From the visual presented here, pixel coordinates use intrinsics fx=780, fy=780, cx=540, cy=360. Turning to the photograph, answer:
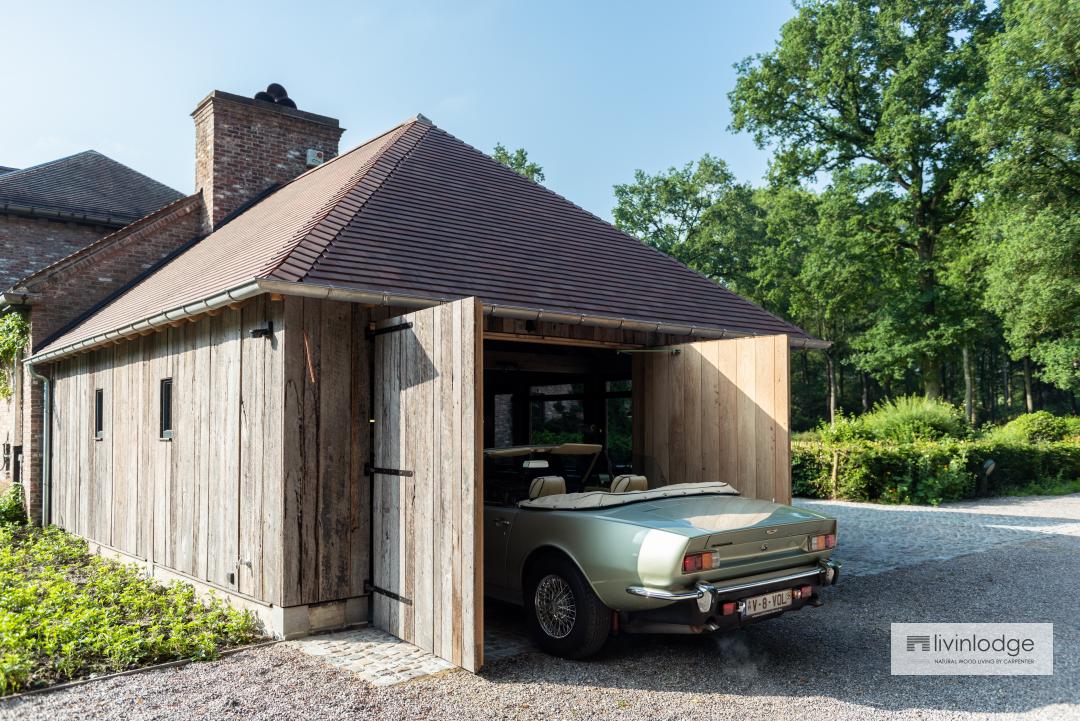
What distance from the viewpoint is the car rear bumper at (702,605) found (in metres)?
5.02

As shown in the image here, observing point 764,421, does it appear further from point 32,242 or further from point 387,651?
point 32,242

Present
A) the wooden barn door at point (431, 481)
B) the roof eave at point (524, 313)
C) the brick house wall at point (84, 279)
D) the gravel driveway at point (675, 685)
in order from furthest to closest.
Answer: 1. the brick house wall at point (84, 279)
2. the roof eave at point (524, 313)
3. the wooden barn door at point (431, 481)
4. the gravel driveway at point (675, 685)

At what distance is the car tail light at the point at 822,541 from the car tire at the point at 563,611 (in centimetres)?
159

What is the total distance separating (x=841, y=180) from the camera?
30.2 m

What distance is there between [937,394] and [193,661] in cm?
2933

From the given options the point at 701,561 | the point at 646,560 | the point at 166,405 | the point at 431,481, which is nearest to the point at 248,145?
the point at 166,405

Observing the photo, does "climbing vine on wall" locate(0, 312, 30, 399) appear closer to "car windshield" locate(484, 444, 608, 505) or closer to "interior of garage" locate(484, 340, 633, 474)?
"interior of garage" locate(484, 340, 633, 474)

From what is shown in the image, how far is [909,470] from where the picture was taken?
1553cm

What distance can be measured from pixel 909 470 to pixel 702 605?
1229 centimetres

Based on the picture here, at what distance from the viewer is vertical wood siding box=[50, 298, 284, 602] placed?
648 cm

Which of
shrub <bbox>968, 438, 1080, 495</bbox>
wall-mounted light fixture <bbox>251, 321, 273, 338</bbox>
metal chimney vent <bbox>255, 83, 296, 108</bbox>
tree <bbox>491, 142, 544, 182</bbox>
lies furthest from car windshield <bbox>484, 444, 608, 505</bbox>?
tree <bbox>491, 142, 544, 182</bbox>

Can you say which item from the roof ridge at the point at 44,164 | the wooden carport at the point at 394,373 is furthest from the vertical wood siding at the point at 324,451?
the roof ridge at the point at 44,164

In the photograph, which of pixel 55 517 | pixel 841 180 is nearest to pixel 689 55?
pixel 55 517

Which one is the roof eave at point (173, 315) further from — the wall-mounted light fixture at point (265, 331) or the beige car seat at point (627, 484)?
the beige car seat at point (627, 484)
